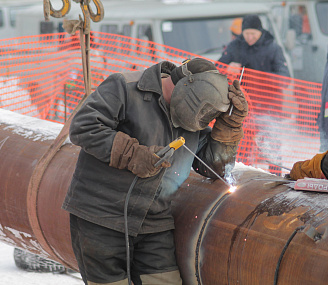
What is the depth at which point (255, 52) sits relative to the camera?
22.3ft

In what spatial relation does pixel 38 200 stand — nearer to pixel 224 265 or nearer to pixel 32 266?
pixel 224 265

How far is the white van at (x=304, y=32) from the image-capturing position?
11.6m

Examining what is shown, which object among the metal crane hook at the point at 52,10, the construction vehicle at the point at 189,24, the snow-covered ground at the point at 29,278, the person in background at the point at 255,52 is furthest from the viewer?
the construction vehicle at the point at 189,24

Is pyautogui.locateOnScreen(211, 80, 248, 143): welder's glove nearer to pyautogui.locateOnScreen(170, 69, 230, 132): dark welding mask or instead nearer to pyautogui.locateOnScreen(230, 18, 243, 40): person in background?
pyautogui.locateOnScreen(170, 69, 230, 132): dark welding mask

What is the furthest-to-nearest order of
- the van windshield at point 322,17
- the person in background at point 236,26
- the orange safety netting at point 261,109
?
the van windshield at point 322,17 → the person in background at point 236,26 → the orange safety netting at point 261,109

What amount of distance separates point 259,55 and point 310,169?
436cm

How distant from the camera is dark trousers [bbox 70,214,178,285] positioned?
245 cm

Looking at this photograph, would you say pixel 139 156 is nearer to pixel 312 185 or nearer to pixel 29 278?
pixel 312 185

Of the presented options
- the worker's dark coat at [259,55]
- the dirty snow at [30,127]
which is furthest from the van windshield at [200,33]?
the dirty snow at [30,127]

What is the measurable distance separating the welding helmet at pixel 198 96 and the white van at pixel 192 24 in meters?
8.38

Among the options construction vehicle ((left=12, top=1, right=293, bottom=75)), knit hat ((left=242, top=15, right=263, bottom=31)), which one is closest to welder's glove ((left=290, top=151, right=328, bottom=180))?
knit hat ((left=242, top=15, right=263, bottom=31))

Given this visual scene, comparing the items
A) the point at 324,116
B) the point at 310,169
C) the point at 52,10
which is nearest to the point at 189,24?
the point at 324,116

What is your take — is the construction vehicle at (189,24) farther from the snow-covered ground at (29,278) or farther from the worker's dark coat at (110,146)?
the worker's dark coat at (110,146)

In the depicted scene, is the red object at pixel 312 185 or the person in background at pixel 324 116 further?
the person in background at pixel 324 116
